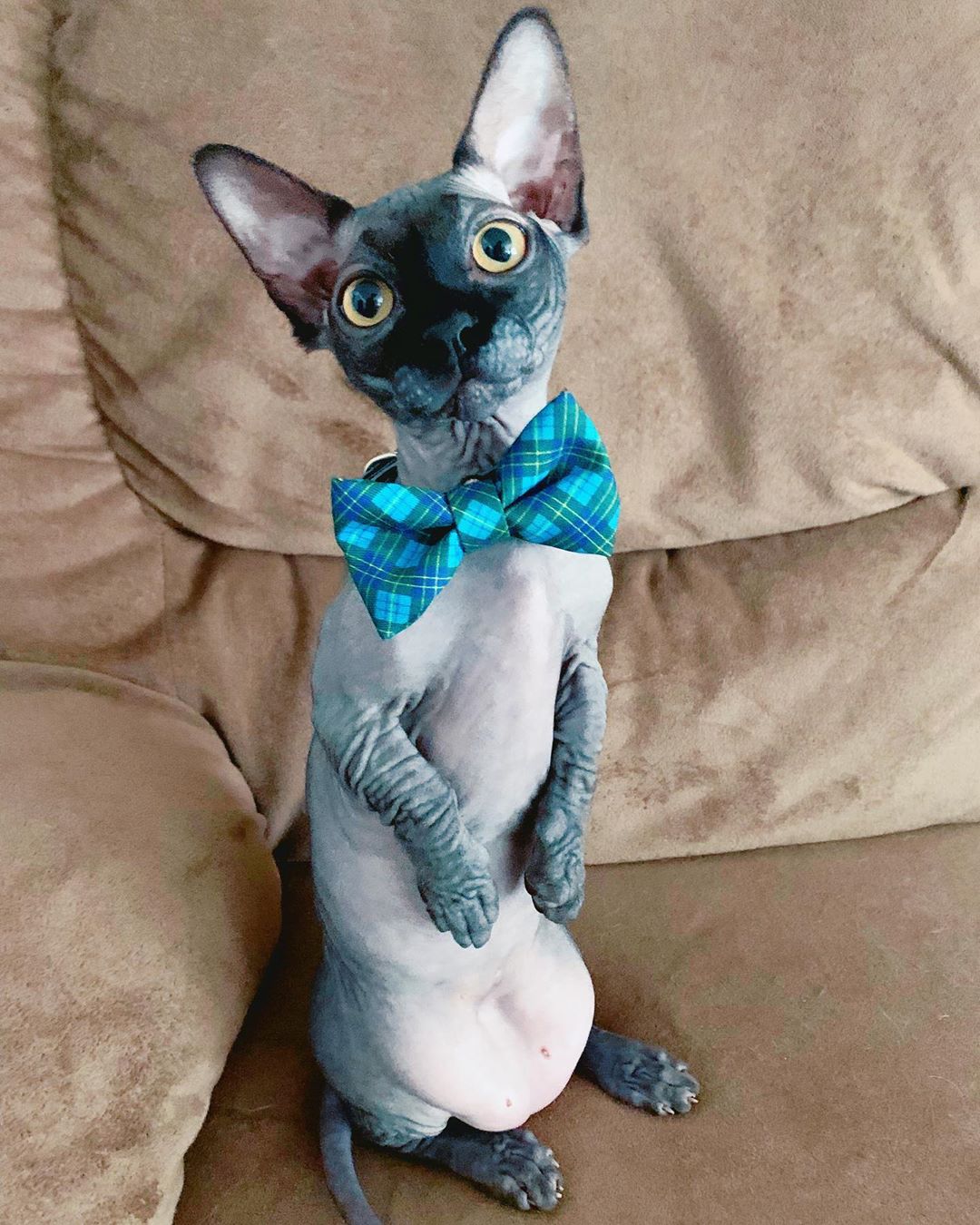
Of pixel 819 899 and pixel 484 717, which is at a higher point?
pixel 484 717

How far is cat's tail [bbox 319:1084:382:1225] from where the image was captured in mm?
665

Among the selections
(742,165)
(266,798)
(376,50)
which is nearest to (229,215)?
(376,50)

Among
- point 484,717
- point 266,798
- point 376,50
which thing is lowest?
point 266,798

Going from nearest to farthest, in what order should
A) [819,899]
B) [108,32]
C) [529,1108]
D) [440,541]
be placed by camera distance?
[440,541] → [529,1108] → [108,32] → [819,899]

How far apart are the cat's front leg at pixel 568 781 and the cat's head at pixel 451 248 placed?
18 cm

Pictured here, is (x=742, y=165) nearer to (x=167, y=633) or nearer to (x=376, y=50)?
(x=376, y=50)

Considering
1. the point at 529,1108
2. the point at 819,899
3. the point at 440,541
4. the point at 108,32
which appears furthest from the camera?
the point at 819,899

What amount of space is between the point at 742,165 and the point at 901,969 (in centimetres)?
67

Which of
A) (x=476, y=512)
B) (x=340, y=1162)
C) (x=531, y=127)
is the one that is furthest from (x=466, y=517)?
(x=340, y=1162)

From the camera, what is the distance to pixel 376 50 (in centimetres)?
79

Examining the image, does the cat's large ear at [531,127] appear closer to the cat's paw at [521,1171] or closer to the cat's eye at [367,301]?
the cat's eye at [367,301]

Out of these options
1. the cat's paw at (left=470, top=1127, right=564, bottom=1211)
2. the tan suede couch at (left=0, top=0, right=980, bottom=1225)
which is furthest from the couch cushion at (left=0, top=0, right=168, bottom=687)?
the cat's paw at (left=470, top=1127, right=564, bottom=1211)

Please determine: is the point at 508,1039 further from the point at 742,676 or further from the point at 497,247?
the point at 497,247

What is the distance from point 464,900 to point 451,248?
0.36 meters
